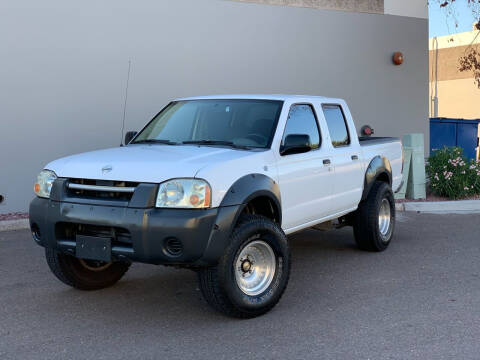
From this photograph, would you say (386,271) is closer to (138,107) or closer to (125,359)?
(125,359)

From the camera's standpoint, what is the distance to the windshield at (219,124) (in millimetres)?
5703

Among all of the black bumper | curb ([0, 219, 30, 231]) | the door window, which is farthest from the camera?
curb ([0, 219, 30, 231])

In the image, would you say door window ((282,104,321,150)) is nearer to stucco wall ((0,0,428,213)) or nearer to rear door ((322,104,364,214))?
rear door ((322,104,364,214))

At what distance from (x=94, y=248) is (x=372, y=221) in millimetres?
3710

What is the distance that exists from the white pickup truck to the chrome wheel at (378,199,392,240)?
1.21m

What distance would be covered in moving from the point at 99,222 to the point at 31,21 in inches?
250

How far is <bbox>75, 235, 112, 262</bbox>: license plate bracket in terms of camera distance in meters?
4.70

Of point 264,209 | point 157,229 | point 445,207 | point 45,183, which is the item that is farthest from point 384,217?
point 45,183

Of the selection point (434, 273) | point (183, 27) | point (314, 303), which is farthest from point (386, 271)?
point (183, 27)

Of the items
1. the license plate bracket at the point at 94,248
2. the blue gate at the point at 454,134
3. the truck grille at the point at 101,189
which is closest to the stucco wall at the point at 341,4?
the blue gate at the point at 454,134

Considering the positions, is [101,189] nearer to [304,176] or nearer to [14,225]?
[304,176]

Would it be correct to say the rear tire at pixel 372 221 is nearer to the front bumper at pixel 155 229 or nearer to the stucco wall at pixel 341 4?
the front bumper at pixel 155 229

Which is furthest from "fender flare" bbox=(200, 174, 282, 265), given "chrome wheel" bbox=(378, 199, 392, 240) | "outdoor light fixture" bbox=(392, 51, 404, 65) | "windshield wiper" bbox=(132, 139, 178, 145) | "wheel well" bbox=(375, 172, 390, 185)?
"outdoor light fixture" bbox=(392, 51, 404, 65)

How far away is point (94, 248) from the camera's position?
476 cm
